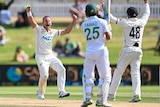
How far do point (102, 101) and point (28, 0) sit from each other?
2433 centimetres

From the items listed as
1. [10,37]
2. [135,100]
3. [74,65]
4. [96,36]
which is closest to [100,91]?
[96,36]

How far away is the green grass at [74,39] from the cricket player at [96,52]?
54.9ft

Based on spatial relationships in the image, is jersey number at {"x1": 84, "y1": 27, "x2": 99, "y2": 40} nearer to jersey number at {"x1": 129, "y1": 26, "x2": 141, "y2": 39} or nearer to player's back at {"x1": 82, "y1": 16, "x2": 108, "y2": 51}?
player's back at {"x1": 82, "y1": 16, "x2": 108, "y2": 51}

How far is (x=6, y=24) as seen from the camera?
38.1m

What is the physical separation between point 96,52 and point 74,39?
21.0 m

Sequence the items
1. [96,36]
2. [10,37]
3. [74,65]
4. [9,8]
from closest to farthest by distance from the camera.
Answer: [96,36] < [74,65] < [10,37] < [9,8]

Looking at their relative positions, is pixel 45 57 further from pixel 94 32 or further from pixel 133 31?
pixel 94 32

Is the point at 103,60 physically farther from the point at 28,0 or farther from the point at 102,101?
the point at 28,0

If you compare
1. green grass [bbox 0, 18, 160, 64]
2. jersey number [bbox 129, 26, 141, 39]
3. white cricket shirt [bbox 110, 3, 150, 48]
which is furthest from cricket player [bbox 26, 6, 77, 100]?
green grass [bbox 0, 18, 160, 64]

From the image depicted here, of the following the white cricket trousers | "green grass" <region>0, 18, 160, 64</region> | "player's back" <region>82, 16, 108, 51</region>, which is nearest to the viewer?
"player's back" <region>82, 16, 108, 51</region>

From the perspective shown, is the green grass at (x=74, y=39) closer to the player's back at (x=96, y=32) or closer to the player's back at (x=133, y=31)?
the player's back at (x=133, y=31)

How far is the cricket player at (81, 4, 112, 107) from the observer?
14.1 metres

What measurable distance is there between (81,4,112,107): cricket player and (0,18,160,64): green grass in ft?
54.9

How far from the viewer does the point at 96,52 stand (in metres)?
14.0
